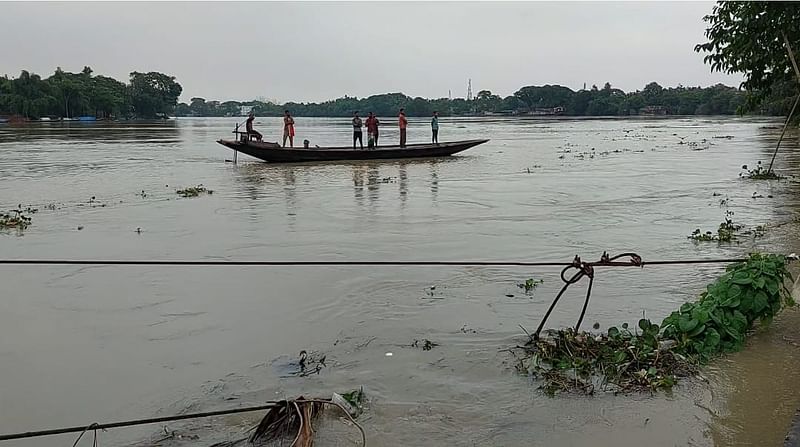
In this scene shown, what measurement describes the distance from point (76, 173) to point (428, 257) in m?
15.9

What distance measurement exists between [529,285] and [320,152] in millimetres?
A: 16016

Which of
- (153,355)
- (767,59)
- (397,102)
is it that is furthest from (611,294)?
(397,102)

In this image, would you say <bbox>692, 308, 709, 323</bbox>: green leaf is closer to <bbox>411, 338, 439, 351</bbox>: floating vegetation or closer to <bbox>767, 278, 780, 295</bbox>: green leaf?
<bbox>767, 278, 780, 295</bbox>: green leaf

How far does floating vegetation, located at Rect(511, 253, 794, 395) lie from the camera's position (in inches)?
191

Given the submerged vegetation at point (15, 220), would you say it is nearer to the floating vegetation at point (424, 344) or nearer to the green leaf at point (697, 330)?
the floating vegetation at point (424, 344)

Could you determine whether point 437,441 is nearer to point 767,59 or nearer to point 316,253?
point 316,253

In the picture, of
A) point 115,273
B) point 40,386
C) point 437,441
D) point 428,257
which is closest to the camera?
point 437,441

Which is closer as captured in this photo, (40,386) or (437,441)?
(437,441)

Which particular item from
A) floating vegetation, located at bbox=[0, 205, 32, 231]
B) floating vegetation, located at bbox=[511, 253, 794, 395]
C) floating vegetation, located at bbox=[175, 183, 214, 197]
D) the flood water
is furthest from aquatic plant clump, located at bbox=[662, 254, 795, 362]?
floating vegetation, located at bbox=[175, 183, 214, 197]

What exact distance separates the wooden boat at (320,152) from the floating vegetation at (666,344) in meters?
17.7

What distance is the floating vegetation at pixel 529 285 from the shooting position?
7352 millimetres

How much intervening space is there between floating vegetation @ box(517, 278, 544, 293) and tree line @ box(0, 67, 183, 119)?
257ft

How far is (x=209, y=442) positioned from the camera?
4246 mm

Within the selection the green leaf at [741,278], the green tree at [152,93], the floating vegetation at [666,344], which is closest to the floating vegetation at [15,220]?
the floating vegetation at [666,344]
